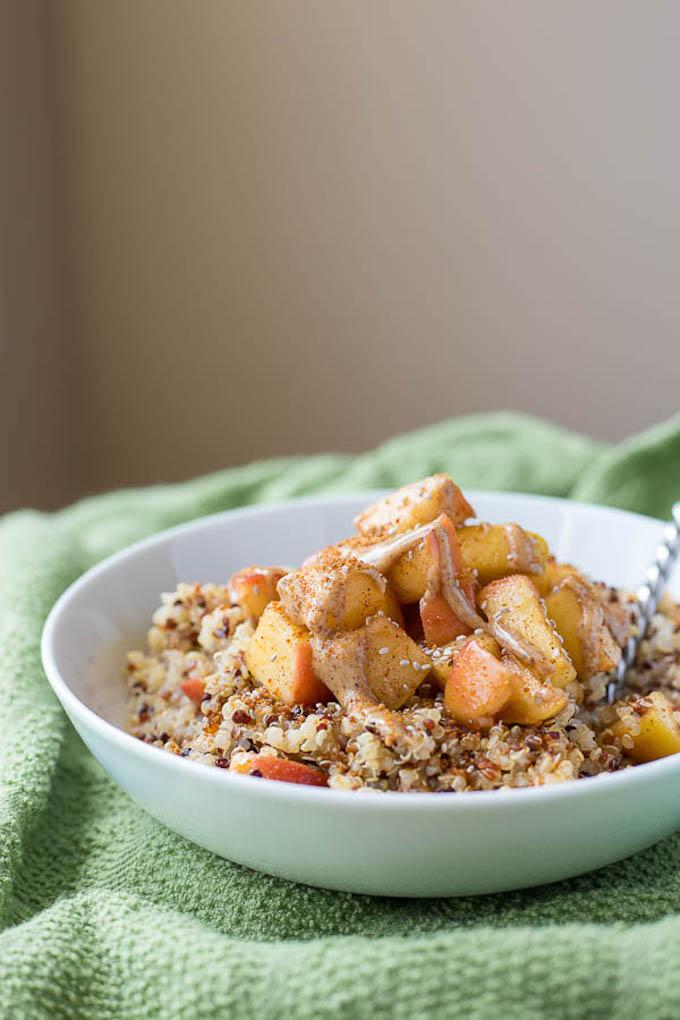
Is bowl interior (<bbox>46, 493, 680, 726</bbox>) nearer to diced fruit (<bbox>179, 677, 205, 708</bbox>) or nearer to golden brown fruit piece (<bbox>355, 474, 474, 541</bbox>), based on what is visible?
diced fruit (<bbox>179, 677, 205, 708</bbox>)

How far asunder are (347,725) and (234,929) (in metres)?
0.27

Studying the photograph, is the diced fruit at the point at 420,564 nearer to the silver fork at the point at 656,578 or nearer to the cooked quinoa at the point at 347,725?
the cooked quinoa at the point at 347,725

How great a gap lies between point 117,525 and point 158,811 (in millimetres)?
1282

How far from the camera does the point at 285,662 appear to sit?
1.40m

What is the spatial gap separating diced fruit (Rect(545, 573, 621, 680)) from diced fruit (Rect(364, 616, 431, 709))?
22 centimetres

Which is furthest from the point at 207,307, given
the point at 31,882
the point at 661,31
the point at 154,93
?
the point at 31,882

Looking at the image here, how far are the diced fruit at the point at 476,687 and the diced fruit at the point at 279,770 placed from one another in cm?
19

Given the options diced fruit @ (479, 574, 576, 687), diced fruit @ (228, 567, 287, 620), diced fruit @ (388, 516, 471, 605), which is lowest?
diced fruit @ (228, 567, 287, 620)

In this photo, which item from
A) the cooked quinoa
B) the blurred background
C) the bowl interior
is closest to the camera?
the cooked quinoa

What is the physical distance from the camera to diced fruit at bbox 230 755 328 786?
128 cm

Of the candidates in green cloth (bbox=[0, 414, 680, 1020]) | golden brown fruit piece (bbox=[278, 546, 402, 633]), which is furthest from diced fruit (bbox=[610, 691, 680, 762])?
golden brown fruit piece (bbox=[278, 546, 402, 633])

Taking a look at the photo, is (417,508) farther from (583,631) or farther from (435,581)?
(583,631)

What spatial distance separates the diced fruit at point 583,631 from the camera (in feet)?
4.94

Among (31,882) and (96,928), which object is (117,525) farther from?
(96,928)
